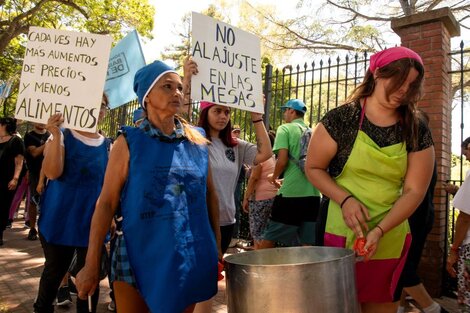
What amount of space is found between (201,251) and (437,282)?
3866mm

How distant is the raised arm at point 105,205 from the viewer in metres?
2.05

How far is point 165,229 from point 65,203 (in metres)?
1.66

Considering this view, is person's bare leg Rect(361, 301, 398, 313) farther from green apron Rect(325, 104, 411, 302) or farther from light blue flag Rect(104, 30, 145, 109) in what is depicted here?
light blue flag Rect(104, 30, 145, 109)

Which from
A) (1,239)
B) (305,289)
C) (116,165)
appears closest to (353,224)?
(305,289)

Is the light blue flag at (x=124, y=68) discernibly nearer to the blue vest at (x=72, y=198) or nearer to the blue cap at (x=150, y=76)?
the blue vest at (x=72, y=198)

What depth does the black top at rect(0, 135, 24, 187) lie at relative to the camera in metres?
6.92

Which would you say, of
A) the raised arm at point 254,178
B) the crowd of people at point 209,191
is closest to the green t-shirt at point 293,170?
the raised arm at point 254,178

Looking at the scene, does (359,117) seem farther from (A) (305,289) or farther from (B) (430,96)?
(B) (430,96)

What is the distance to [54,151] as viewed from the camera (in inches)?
124

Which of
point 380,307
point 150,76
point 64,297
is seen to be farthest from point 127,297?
point 64,297

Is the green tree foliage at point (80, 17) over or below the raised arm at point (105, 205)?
over

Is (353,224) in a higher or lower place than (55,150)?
lower

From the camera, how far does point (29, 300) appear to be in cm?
452

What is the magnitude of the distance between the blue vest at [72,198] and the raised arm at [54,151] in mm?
102
